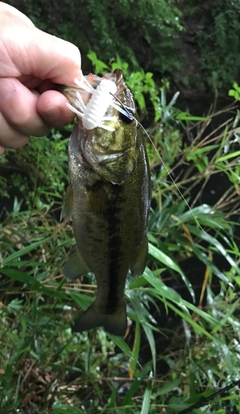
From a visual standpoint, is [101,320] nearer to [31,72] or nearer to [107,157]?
[107,157]

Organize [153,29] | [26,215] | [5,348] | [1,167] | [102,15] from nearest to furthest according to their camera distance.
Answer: [5,348], [26,215], [1,167], [102,15], [153,29]

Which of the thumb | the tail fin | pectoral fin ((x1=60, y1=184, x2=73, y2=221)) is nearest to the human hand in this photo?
the thumb

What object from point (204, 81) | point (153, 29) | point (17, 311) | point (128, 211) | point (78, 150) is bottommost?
point (204, 81)

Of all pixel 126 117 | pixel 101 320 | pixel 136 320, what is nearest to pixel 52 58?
pixel 126 117

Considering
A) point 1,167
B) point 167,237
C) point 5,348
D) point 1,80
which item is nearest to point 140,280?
point 167,237

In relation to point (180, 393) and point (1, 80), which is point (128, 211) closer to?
point (1, 80)

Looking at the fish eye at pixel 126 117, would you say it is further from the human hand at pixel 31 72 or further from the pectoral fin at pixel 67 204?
the pectoral fin at pixel 67 204
